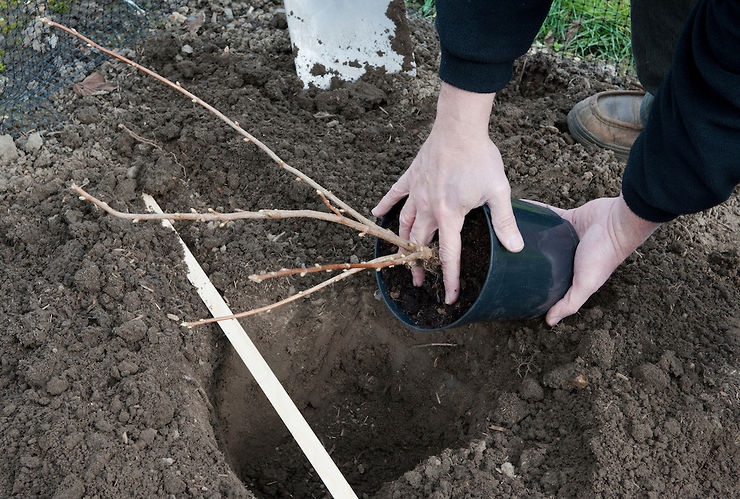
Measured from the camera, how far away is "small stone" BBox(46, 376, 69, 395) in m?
1.75

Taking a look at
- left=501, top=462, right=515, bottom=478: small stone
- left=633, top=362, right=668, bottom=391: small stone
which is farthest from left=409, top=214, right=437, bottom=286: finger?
left=633, top=362, right=668, bottom=391: small stone

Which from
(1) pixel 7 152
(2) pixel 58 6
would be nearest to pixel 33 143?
(1) pixel 7 152

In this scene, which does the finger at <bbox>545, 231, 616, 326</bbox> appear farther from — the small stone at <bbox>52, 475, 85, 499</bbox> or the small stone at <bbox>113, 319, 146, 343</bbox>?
the small stone at <bbox>52, 475, 85, 499</bbox>

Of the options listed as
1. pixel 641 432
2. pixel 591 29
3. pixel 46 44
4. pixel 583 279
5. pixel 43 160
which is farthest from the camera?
pixel 591 29

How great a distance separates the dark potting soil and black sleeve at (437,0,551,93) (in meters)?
0.40

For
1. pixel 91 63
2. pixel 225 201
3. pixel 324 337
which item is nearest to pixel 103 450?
pixel 324 337

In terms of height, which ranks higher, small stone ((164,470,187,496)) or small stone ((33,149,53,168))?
small stone ((33,149,53,168))

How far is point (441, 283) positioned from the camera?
1914mm

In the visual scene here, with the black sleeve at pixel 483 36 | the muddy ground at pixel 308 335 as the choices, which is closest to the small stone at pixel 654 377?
the muddy ground at pixel 308 335

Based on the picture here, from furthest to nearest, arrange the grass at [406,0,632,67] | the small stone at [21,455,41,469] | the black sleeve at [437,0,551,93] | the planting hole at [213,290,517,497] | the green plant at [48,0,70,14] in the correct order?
the grass at [406,0,632,67] → the green plant at [48,0,70,14] → the planting hole at [213,290,517,497] → the small stone at [21,455,41,469] → the black sleeve at [437,0,551,93]

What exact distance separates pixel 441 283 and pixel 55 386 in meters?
1.12

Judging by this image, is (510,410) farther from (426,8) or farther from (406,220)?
(426,8)

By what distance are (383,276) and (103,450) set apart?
3.03 ft

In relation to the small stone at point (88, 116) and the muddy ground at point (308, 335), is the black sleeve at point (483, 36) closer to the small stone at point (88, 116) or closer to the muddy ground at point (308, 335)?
the muddy ground at point (308, 335)
